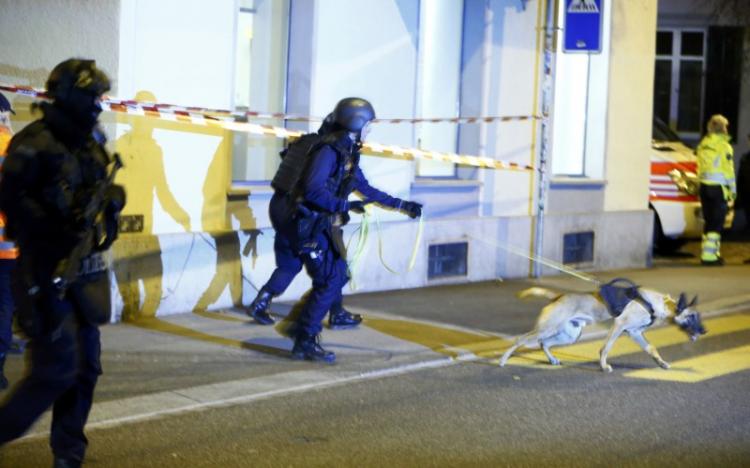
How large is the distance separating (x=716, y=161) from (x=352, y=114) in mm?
8969

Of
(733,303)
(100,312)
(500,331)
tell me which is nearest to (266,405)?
(100,312)

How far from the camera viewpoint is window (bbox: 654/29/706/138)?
2675 cm

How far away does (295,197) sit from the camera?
882 cm

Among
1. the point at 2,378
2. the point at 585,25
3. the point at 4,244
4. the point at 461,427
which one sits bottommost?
the point at 461,427

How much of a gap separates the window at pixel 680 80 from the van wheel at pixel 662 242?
28.2 ft

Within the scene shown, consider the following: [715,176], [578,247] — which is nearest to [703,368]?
[578,247]

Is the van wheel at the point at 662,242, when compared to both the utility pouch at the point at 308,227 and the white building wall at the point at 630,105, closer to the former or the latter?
the white building wall at the point at 630,105

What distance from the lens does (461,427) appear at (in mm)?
7422

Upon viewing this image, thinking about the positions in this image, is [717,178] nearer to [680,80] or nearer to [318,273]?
[318,273]

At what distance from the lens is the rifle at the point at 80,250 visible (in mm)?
5430

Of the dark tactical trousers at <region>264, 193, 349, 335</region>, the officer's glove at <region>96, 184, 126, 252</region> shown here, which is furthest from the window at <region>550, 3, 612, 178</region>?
the officer's glove at <region>96, 184, 126, 252</region>

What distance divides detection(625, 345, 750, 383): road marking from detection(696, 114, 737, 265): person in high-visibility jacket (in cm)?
625

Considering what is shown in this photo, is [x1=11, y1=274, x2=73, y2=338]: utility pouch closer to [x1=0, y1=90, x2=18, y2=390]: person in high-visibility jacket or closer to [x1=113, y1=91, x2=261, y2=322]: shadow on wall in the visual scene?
[x1=0, y1=90, x2=18, y2=390]: person in high-visibility jacket

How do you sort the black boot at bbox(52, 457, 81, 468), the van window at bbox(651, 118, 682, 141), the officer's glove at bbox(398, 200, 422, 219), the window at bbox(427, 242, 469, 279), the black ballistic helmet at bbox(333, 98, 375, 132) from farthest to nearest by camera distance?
the van window at bbox(651, 118, 682, 141)
the window at bbox(427, 242, 469, 279)
the officer's glove at bbox(398, 200, 422, 219)
the black ballistic helmet at bbox(333, 98, 375, 132)
the black boot at bbox(52, 457, 81, 468)
